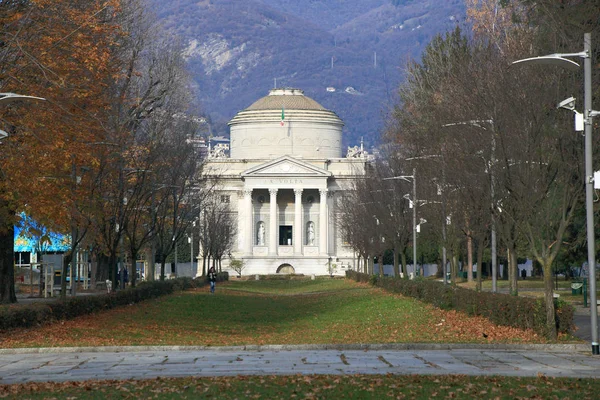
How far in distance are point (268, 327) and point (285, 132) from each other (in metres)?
105

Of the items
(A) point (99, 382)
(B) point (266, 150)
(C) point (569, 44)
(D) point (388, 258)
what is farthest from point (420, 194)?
(B) point (266, 150)

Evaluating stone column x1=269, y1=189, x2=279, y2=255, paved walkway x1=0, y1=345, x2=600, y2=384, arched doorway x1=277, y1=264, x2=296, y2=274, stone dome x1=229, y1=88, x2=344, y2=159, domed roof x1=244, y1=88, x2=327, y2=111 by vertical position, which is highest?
domed roof x1=244, y1=88, x2=327, y2=111

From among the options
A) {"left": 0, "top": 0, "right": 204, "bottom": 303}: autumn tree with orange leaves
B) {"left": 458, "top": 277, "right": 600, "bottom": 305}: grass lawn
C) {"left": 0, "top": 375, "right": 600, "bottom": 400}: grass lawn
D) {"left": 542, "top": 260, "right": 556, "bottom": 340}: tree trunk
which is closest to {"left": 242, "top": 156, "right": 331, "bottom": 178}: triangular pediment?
{"left": 458, "top": 277, "right": 600, "bottom": 305}: grass lawn

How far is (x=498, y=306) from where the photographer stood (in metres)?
32.4

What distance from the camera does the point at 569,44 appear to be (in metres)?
30.6

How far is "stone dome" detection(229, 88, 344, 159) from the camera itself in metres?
141

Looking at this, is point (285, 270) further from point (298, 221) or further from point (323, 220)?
point (323, 220)

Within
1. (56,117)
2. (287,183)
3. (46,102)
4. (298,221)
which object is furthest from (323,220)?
(46,102)

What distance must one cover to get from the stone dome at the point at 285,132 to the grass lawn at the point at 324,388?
121755 mm

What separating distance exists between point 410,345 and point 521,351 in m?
2.62

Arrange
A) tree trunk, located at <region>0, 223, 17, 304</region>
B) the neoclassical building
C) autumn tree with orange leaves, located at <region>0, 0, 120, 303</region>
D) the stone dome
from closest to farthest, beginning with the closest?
autumn tree with orange leaves, located at <region>0, 0, 120, 303</region>
tree trunk, located at <region>0, 223, 17, 304</region>
the neoclassical building
the stone dome

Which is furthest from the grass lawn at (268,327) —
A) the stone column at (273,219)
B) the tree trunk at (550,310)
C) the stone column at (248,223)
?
the stone column at (248,223)

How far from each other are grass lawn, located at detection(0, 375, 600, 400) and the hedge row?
9.66 m

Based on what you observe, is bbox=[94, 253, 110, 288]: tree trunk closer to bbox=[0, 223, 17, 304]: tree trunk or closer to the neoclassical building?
bbox=[0, 223, 17, 304]: tree trunk
